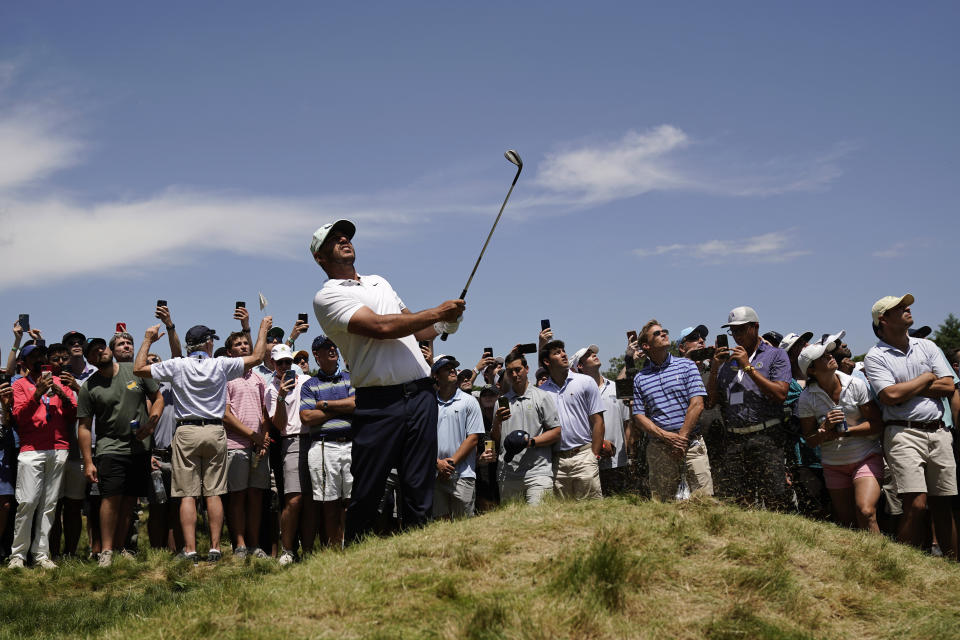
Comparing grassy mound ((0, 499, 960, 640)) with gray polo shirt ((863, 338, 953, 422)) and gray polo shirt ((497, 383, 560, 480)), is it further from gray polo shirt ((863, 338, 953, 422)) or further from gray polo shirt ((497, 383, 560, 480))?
gray polo shirt ((497, 383, 560, 480))

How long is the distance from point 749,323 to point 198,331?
660 centimetres

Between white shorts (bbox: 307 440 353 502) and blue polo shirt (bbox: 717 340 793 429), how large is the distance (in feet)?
14.6

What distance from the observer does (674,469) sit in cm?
902

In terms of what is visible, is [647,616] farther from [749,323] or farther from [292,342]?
[292,342]

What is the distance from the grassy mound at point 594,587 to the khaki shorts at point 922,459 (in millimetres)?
1839

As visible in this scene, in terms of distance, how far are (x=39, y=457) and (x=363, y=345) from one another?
6.14 metres

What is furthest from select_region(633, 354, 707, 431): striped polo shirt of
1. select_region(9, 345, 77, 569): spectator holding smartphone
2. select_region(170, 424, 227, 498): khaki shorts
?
select_region(9, 345, 77, 569): spectator holding smartphone

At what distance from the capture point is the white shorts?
10133mm

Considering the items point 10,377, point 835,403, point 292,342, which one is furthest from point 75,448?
point 835,403

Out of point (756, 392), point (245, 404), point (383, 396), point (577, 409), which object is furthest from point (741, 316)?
point (245, 404)

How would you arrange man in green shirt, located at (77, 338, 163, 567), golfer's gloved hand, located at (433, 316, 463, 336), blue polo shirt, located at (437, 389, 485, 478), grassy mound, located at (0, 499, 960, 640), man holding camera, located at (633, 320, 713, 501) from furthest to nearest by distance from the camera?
man in green shirt, located at (77, 338, 163, 567), blue polo shirt, located at (437, 389, 485, 478), man holding camera, located at (633, 320, 713, 501), golfer's gloved hand, located at (433, 316, 463, 336), grassy mound, located at (0, 499, 960, 640)

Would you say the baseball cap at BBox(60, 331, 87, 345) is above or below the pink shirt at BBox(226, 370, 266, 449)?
above

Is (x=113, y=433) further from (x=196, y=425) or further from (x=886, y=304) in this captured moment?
(x=886, y=304)

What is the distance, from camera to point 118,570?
9.76 metres
